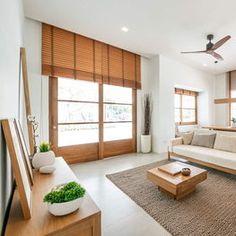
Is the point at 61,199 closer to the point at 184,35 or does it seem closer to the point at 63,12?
the point at 63,12

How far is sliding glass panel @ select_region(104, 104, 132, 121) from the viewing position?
14.7 ft

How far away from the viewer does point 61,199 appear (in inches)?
37.0

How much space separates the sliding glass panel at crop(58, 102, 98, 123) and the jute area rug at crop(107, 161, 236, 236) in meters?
1.78

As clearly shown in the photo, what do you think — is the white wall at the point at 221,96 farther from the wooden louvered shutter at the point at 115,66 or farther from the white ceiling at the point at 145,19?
the wooden louvered shutter at the point at 115,66

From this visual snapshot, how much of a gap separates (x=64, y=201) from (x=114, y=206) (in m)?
A: 1.39

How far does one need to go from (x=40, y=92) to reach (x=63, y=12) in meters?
1.72

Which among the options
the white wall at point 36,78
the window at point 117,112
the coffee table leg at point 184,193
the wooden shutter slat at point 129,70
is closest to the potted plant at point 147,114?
the window at point 117,112

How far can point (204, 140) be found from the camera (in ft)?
12.6

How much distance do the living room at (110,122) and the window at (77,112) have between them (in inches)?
1.1

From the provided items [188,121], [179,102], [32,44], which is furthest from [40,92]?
[188,121]

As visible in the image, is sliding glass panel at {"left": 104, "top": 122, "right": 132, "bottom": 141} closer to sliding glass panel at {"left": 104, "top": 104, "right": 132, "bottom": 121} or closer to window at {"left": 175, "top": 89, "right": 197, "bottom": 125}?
sliding glass panel at {"left": 104, "top": 104, "right": 132, "bottom": 121}

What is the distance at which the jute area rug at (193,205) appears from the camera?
5.50ft

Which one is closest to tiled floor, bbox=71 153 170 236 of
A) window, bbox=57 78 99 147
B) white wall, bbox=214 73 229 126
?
window, bbox=57 78 99 147

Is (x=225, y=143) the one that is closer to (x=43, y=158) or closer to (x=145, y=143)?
(x=145, y=143)
